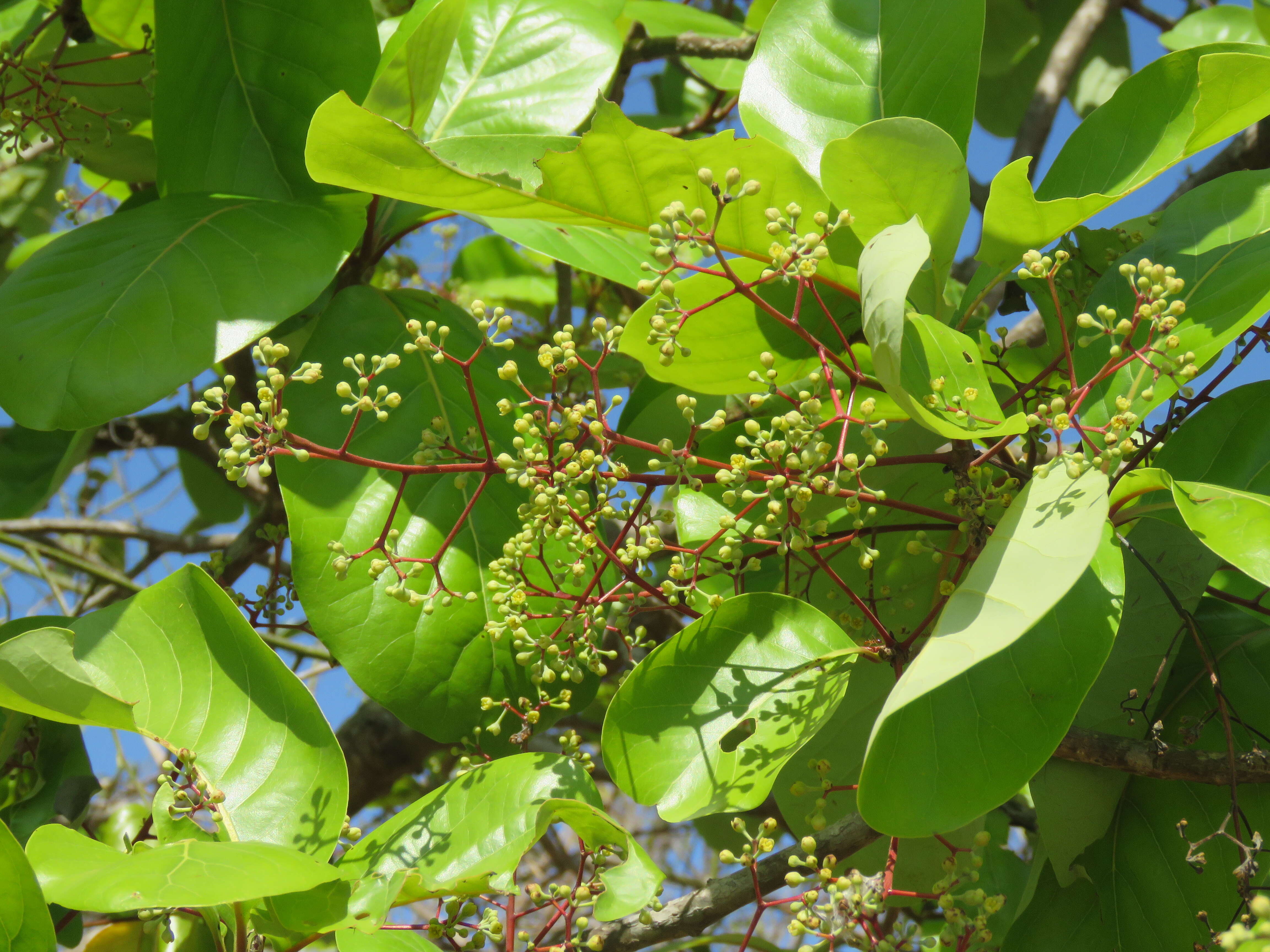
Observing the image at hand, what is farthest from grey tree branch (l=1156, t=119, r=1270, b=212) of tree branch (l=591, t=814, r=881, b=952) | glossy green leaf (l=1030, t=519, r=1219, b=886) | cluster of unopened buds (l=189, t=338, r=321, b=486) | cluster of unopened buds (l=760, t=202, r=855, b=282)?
cluster of unopened buds (l=189, t=338, r=321, b=486)

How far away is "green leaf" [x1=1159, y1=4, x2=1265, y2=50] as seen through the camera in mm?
2283

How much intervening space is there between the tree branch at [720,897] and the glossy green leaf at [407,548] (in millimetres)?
317

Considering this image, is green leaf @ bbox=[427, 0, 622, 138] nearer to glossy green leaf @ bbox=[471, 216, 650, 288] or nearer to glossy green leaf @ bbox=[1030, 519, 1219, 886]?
glossy green leaf @ bbox=[471, 216, 650, 288]

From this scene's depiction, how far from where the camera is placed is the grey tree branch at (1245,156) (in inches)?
74.1

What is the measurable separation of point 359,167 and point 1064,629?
0.76 meters

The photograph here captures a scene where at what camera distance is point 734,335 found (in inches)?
43.0

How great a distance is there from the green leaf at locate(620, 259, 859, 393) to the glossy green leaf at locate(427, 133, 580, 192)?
0.18 m

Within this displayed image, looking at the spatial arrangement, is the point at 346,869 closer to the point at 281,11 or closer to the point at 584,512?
the point at 584,512

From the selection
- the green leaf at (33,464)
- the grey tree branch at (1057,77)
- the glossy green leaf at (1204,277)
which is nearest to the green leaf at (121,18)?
the green leaf at (33,464)

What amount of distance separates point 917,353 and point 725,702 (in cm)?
38

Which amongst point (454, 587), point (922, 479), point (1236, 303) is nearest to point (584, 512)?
point (454, 587)

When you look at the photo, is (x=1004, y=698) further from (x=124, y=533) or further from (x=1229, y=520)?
(x=124, y=533)

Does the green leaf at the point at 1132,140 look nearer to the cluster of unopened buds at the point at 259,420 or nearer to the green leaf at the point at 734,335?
the green leaf at the point at 734,335

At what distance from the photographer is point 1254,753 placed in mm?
994
